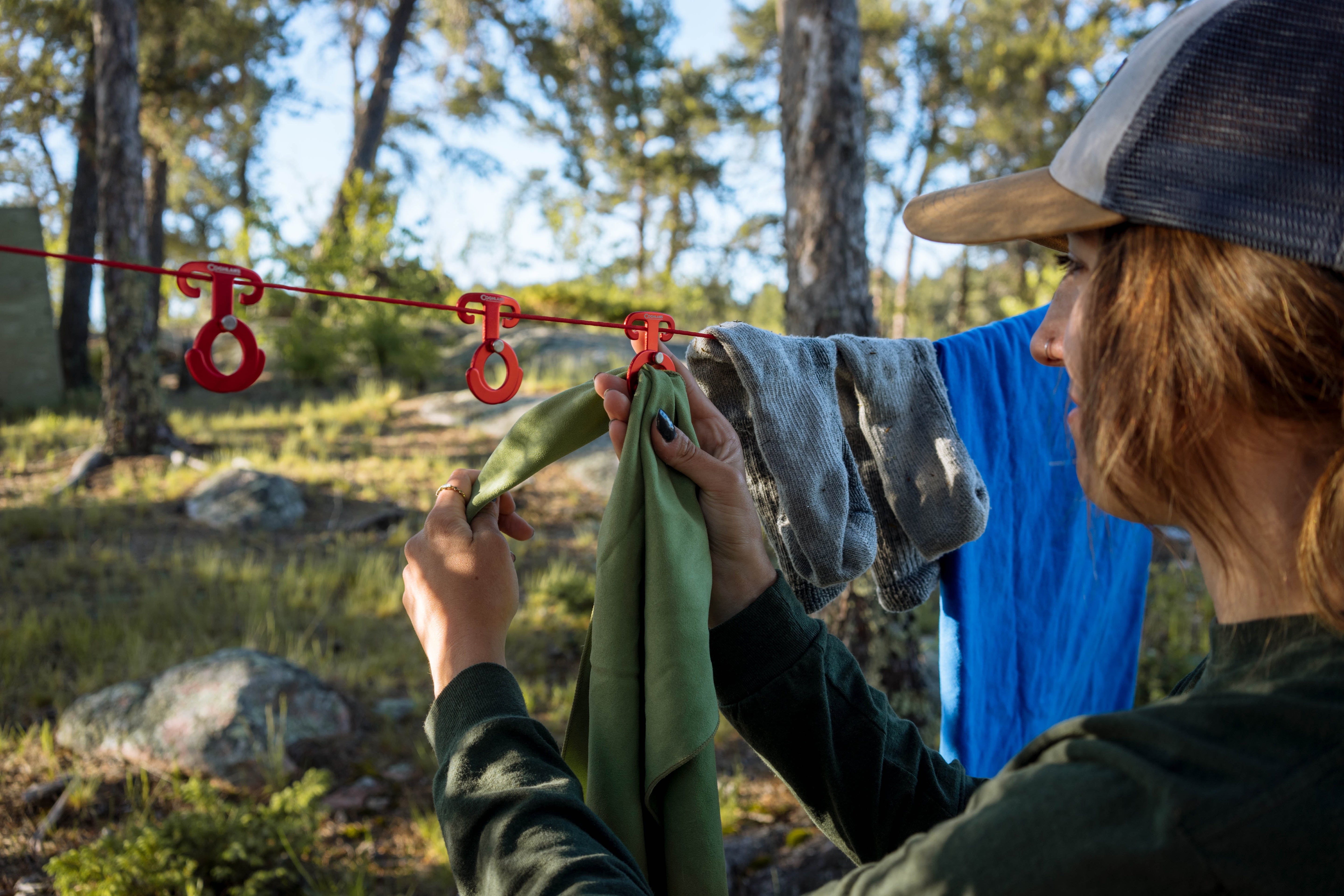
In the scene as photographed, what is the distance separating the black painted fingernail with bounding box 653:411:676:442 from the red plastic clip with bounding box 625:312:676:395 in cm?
8

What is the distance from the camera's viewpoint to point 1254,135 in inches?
26.4

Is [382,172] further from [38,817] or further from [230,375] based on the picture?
[230,375]

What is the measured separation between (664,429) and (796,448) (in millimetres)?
244

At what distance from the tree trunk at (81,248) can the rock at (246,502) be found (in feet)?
18.6

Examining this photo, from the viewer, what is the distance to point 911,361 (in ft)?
4.84

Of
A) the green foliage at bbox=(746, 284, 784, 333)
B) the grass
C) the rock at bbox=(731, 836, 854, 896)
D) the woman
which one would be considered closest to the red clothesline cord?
the woman

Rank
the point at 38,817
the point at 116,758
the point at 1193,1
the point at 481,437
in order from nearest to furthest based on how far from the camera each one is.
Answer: the point at 1193,1 → the point at 38,817 → the point at 116,758 → the point at 481,437

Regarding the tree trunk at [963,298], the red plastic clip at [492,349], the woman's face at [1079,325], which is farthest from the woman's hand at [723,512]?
the tree trunk at [963,298]

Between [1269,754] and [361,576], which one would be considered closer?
[1269,754]

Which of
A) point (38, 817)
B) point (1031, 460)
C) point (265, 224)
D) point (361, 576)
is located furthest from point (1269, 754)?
point (265, 224)

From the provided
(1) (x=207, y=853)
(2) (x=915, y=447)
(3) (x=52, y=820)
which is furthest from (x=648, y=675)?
(3) (x=52, y=820)

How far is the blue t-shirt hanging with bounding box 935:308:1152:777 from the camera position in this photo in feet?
5.25

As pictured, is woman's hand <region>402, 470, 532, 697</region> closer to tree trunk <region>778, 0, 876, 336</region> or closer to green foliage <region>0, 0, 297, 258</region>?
tree trunk <region>778, 0, 876, 336</region>

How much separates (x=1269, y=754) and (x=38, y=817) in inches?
138
